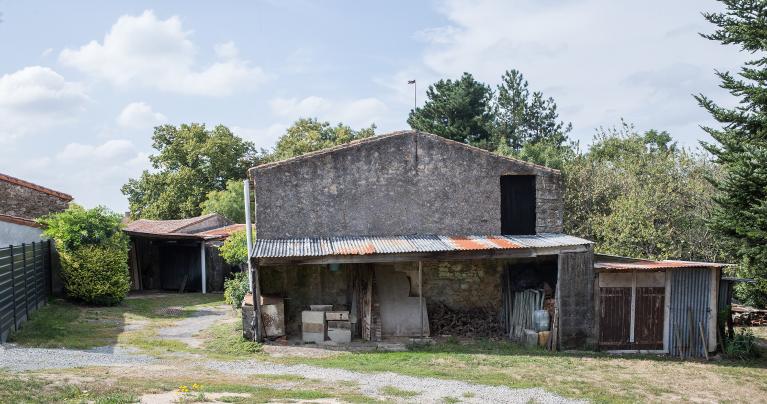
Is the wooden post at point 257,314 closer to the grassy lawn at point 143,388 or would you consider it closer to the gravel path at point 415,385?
the gravel path at point 415,385

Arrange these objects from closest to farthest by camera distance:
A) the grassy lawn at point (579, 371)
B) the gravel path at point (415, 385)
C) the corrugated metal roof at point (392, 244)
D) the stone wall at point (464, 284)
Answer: the gravel path at point (415, 385) → the grassy lawn at point (579, 371) → the corrugated metal roof at point (392, 244) → the stone wall at point (464, 284)

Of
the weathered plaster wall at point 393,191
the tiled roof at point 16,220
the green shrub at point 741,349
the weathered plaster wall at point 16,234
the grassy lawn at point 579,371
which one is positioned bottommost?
the green shrub at point 741,349

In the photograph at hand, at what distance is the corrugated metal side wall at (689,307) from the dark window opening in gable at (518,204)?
3.81m

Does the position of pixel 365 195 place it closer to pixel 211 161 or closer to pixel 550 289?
pixel 550 289

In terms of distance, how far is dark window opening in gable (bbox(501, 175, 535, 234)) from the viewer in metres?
16.6

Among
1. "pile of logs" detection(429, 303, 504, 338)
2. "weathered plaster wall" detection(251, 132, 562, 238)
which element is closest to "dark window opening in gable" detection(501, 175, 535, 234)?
"weathered plaster wall" detection(251, 132, 562, 238)

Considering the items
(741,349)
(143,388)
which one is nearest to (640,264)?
(741,349)

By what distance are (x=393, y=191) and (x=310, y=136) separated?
27.4 meters

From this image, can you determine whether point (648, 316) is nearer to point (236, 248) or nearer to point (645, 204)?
point (645, 204)

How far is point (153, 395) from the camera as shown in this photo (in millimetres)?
8359

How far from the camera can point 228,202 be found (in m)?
39.7

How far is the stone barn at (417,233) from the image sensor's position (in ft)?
50.1

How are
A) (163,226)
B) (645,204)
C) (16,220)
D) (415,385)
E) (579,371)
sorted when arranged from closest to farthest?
(415,385)
(579,371)
(16,220)
(645,204)
(163,226)

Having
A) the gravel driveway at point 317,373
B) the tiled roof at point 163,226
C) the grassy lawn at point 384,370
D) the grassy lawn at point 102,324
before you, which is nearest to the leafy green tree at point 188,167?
the tiled roof at point 163,226
